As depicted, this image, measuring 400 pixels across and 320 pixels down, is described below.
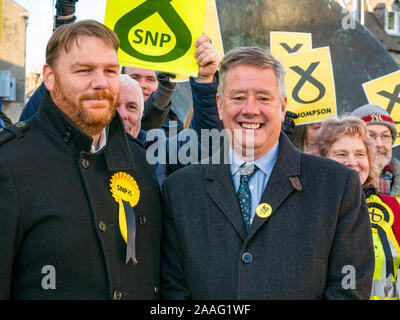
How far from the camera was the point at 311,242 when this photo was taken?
2.15 meters

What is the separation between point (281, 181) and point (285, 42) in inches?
110

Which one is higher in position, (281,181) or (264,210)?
(281,181)

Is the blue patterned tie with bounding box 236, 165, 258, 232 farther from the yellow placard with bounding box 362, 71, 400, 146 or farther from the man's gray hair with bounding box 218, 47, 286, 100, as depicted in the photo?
the yellow placard with bounding box 362, 71, 400, 146

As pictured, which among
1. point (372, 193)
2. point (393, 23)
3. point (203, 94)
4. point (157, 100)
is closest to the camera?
point (203, 94)

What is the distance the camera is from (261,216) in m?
2.21

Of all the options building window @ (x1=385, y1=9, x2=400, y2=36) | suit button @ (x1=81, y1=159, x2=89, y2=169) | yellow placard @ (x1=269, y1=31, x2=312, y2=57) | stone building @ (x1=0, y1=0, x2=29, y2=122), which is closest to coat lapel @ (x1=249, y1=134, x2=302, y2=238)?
suit button @ (x1=81, y1=159, x2=89, y2=169)

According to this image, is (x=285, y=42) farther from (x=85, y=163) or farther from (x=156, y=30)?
(x=85, y=163)

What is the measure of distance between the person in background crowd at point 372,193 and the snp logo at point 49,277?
172 centimetres

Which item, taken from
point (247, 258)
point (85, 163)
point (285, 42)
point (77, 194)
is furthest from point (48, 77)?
point (285, 42)

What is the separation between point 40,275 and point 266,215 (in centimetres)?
88

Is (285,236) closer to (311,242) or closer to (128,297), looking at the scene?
(311,242)

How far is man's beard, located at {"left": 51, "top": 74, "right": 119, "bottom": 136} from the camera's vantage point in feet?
7.16

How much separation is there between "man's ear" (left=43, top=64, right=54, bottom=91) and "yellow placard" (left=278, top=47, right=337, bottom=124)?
229 centimetres
